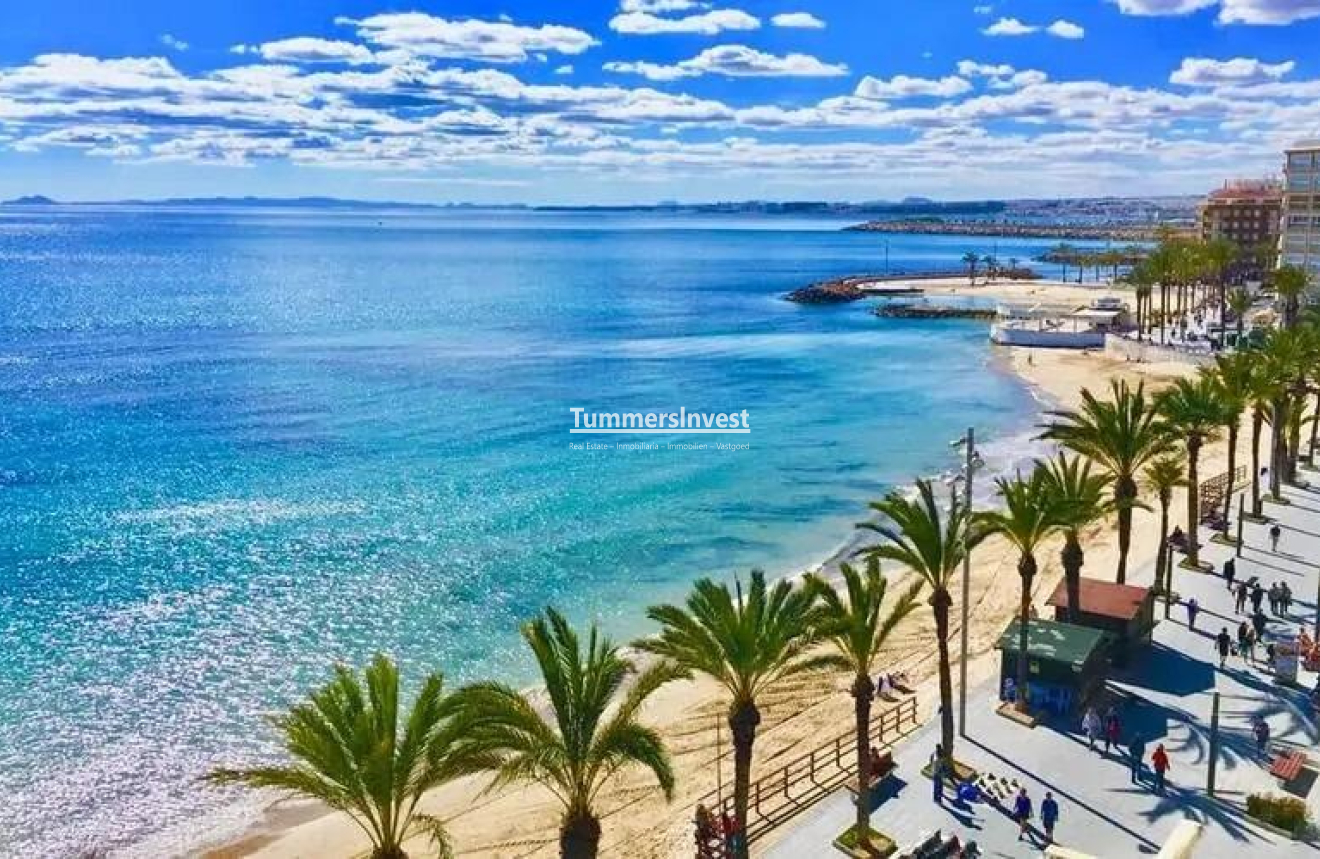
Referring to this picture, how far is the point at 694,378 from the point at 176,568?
53.5m

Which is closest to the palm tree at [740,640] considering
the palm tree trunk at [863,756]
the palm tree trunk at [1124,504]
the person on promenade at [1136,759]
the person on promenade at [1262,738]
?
the palm tree trunk at [863,756]

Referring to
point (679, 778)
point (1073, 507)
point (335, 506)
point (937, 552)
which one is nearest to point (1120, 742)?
point (1073, 507)

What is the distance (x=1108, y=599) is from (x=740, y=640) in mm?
14927

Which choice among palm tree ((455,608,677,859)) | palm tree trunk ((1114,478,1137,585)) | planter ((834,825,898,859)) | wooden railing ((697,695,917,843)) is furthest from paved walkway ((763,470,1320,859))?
palm tree ((455,608,677,859))

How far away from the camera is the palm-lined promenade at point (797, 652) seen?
17656 mm

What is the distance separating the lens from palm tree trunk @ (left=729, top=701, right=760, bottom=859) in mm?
18500

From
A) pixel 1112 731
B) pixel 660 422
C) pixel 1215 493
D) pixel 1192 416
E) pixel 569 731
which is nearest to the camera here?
pixel 569 731

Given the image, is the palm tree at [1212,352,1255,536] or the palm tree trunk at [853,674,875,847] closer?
the palm tree trunk at [853,674,875,847]

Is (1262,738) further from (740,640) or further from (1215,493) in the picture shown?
(1215,493)

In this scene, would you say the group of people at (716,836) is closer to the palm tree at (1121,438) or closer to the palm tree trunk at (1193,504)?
the palm tree at (1121,438)

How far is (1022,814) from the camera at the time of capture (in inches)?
806

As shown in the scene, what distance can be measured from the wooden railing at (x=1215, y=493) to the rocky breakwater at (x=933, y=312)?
8686cm

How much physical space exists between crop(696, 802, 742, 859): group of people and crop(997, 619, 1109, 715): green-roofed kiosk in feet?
28.0

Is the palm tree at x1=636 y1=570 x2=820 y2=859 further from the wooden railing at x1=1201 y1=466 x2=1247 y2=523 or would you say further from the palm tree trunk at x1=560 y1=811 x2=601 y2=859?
the wooden railing at x1=1201 y1=466 x2=1247 y2=523
